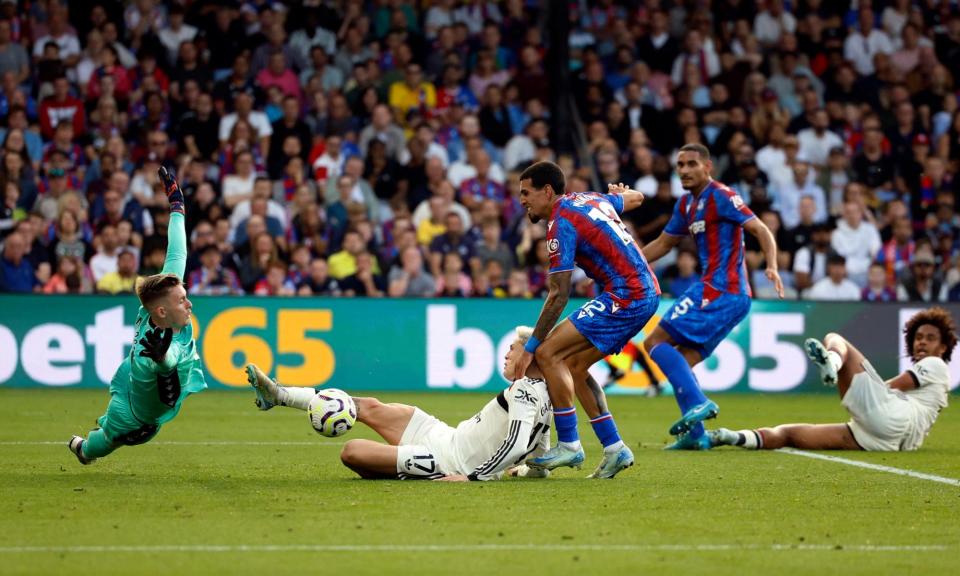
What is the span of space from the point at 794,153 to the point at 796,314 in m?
3.59

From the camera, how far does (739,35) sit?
22.4 meters

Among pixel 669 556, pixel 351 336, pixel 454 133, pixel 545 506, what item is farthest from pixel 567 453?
pixel 454 133

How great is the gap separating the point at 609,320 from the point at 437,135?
1195 cm

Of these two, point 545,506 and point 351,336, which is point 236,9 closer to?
point 351,336

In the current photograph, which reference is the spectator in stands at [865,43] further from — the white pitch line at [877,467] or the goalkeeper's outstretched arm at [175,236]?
the goalkeeper's outstretched arm at [175,236]

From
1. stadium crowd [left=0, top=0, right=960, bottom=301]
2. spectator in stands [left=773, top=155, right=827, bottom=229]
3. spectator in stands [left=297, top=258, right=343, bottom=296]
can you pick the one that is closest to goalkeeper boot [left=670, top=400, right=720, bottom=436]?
stadium crowd [left=0, top=0, right=960, bottom=301]

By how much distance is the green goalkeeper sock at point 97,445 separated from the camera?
29.2 ft

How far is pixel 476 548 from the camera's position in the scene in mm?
6324

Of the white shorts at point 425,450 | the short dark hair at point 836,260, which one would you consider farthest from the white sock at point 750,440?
the short dark hair at point 836,260

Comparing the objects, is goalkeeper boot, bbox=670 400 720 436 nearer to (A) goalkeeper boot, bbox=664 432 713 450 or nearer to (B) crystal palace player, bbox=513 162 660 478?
(A) goalkeeper boot, bbox=664 432 713 450

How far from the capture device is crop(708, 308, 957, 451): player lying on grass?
10719 mm

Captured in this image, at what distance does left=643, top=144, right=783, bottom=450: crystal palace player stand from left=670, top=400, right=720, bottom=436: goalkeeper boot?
23.9 inches

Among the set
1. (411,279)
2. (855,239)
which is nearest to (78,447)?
(411,279)

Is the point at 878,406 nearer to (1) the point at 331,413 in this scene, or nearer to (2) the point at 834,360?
(2) the point at 834,360
